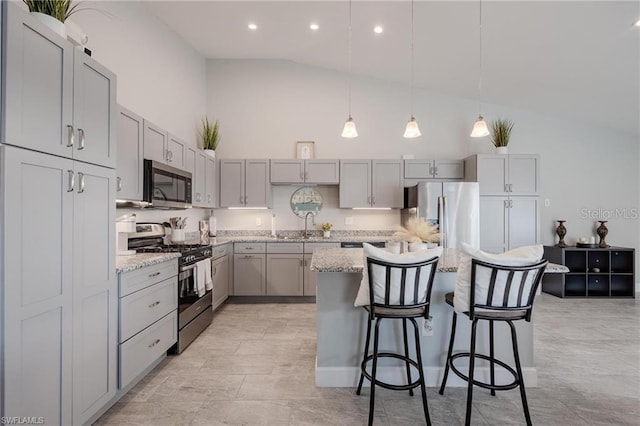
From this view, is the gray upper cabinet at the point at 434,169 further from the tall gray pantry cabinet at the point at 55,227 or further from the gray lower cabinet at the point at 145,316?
the tall gray pantry cabinet at the point at 55,227

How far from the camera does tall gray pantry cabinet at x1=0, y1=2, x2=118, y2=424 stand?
1.33 m

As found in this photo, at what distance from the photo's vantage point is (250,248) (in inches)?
180

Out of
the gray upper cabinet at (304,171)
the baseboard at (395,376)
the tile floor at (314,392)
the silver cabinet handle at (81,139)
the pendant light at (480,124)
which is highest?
the pendant light at (480,124)

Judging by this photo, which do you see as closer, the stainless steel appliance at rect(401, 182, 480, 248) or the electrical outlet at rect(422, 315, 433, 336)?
the electrical outlet at rect(422, 315, 433, 336)

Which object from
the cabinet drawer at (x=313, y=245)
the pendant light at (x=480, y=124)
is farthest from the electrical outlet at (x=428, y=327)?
the cabinet drawer at (x=313, y=245)

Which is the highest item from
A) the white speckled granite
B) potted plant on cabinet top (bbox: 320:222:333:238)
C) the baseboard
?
potted plant on cabinet top (bbox: 320:222:333:238)

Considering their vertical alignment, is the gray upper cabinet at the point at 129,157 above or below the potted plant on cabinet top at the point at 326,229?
above

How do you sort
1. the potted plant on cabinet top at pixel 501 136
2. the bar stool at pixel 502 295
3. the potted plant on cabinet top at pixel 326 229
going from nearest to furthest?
the bar stool at pixel 502 295 → the potted plant on cabinet top at pixel 501 136 → the potted plant on cabinet top at pixel 326 229

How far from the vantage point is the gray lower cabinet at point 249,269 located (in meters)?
4.52

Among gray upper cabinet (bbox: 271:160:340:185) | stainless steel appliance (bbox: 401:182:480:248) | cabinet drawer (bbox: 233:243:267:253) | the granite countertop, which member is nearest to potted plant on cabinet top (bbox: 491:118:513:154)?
stainless steel appliance (bbox: 401:182:480:248)

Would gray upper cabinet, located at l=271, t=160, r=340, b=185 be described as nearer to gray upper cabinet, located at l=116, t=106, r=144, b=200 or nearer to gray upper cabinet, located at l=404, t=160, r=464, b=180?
Result: gray upper cabinet, located at l=404, t=160, r=464, b=180

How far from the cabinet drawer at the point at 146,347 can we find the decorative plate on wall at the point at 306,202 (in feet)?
9.05

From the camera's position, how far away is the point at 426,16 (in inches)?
138

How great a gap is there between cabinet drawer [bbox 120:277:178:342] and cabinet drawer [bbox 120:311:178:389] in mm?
56
